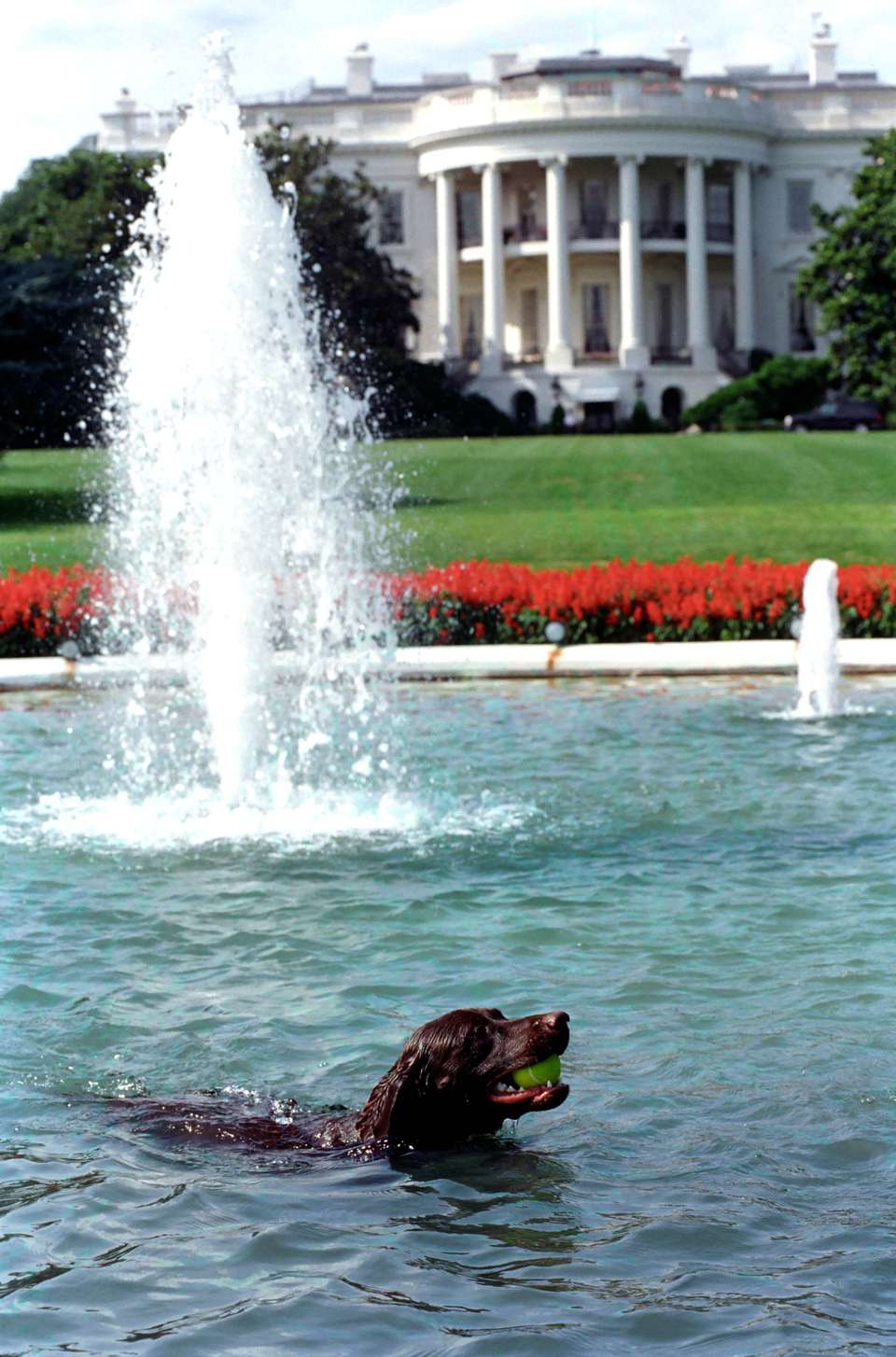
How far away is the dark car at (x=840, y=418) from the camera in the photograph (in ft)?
195

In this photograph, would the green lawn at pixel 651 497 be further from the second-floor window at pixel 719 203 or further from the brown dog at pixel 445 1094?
the second-floor window at pixel 719 203

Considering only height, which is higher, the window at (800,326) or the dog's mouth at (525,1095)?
the window at (800,326)

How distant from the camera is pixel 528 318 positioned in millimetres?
83812

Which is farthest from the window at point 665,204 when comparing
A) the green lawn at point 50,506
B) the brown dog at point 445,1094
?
the brown dog at point 445,1094

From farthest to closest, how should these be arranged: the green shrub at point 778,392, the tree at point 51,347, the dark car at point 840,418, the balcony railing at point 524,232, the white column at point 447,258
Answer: the balcony railing at point 524,232 → the white column at point 447,258 → the green shrub at point 778,392 → the dark car at point 840,418 → the tree at point 51,347

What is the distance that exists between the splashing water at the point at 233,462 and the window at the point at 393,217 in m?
68.7

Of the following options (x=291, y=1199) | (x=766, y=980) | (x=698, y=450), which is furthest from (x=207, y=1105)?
(x=698, y=450)

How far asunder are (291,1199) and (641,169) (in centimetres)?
8044

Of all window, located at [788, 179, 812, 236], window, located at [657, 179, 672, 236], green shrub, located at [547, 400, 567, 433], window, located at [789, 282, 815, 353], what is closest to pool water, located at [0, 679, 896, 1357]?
green shrub, located at [547, 400, 567, 433]

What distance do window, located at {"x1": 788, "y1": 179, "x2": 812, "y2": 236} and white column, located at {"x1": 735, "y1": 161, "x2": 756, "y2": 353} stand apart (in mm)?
2824

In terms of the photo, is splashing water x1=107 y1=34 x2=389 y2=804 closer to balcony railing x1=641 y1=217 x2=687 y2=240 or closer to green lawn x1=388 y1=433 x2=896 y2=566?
green lawn x1=388 y1=433 x2=896 y2=566

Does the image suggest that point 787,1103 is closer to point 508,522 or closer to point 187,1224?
point 187,1224

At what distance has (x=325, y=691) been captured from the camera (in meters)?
15.8

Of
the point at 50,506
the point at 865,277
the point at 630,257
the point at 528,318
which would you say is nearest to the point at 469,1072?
the point at 50,506
